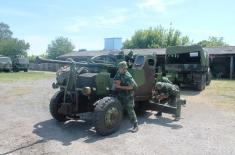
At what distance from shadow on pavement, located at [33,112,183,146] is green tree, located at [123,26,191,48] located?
145ft

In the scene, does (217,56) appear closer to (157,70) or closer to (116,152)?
(157,70)

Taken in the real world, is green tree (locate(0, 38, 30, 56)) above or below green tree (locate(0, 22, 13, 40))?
below

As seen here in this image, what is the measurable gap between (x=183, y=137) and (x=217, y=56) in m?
27.4

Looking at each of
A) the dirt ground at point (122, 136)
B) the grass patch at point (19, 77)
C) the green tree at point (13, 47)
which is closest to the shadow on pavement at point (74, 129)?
the dirt ground at point (122, 136)

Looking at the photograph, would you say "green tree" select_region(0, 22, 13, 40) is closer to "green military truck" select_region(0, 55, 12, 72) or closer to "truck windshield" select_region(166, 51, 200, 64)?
"green military truck" select_region(0, 55, 12, 72)

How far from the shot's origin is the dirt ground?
230 inches

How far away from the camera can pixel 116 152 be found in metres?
5.71

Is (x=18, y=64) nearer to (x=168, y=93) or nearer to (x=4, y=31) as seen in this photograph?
(x=168, y=93)

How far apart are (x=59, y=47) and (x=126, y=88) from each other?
297 feet

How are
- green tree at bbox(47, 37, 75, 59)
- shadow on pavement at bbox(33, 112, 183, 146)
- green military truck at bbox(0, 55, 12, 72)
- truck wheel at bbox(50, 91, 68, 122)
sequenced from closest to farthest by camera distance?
shadow on pavement at bbox(33, 112, 183, 146) < truck wheel at bbox(50, 91, 68, 122) < green military truck at bbox(0, 55, 12, 72) < green tree at bbox(47, 37, 75, 59)

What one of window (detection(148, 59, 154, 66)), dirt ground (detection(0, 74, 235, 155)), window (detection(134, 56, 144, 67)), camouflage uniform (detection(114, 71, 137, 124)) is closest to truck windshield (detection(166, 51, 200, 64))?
dirt ground (detection(0, 74, 235, 155))

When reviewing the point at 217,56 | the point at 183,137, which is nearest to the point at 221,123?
the point at 183,137

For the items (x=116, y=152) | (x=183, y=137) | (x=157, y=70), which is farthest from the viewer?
(x=157, y=70)

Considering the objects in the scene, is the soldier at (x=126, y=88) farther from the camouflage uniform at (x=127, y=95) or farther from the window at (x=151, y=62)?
the window at (x=151, y=62)
